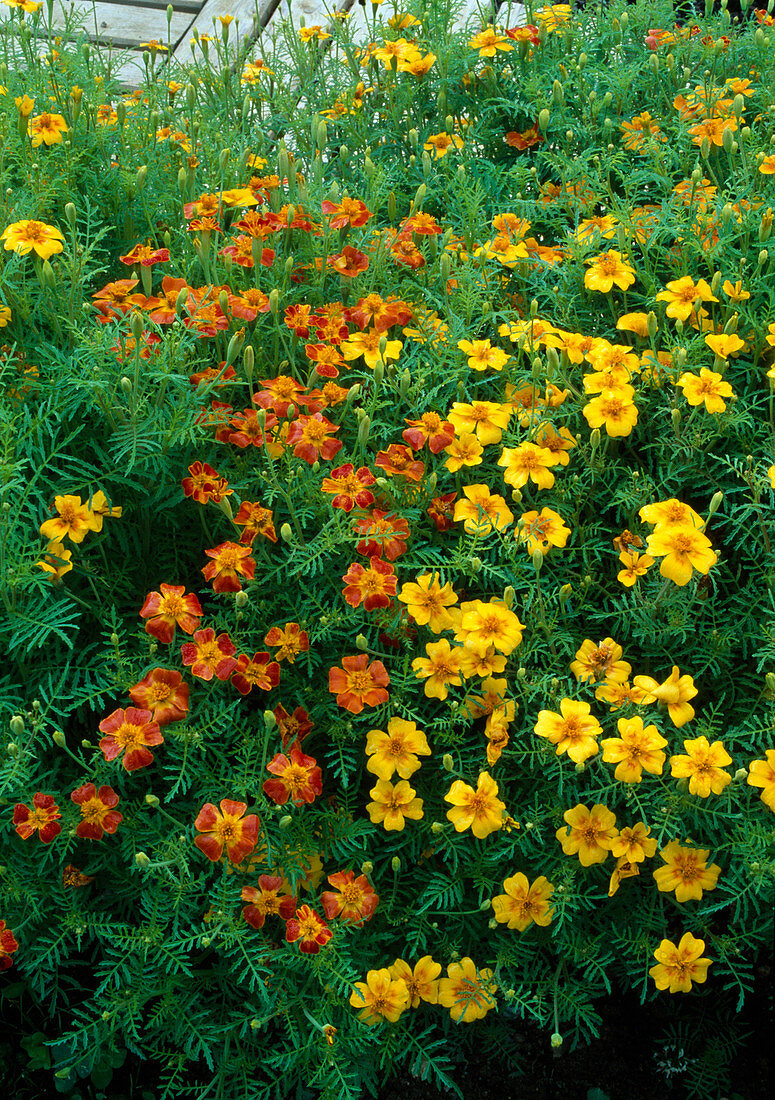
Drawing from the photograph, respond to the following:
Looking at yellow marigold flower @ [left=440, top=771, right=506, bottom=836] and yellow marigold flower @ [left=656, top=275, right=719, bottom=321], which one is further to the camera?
yellow marigold flower @ [left=656, top=275, right=719, bottom=321]

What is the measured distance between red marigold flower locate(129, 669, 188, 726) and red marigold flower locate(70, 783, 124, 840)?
128 mm

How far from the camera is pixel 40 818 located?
1.49 meters

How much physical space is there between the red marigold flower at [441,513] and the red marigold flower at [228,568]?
1.06 feet

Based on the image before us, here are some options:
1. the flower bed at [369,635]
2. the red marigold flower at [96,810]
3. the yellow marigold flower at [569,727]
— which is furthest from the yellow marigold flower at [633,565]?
the red marigold flower at [96,810]

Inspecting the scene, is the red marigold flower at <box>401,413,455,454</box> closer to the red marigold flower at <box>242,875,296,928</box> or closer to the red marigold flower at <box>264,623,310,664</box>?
the red marigold flower at <box>264,623,310,664</box>

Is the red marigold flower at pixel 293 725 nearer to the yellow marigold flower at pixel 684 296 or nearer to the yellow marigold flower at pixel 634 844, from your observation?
the yellow marigold flower at pixel 634 844


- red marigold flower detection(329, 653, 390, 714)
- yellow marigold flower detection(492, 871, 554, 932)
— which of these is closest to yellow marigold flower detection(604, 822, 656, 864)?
yellow marigold flower detection(492, 871, 554, 932)

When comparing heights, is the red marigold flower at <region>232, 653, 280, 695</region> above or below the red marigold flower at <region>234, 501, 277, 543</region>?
A: below

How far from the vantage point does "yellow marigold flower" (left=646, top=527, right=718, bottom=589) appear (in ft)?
4.93

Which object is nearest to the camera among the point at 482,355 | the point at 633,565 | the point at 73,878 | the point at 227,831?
the point at 227,831

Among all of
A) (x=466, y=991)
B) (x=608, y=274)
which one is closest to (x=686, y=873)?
(x=466, y=991)

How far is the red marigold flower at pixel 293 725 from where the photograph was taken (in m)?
1.61

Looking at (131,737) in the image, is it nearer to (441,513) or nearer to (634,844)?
(441,513)

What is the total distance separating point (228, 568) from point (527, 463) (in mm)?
510
